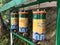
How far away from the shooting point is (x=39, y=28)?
150 centimetres

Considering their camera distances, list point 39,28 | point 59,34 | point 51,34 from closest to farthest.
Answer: point 59,34 < point 39,28 < point 51,34

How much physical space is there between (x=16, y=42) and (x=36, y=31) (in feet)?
5.43

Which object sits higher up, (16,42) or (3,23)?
(3,23)

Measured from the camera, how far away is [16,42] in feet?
10.3

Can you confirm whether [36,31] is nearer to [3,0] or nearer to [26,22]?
[26,22]

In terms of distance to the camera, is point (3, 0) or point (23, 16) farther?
point (3, 0)

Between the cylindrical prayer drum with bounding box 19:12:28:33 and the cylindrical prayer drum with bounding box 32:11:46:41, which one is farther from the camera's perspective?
the cylindrical prayer drum with bounding box 19:12:28:33

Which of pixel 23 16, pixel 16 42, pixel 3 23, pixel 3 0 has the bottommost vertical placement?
pixel 16 42

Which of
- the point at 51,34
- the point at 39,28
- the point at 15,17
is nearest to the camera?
the point at 39,28

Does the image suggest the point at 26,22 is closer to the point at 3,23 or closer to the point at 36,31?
the point at 36,31

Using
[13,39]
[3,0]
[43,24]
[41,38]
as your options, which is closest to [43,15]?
[43,24]

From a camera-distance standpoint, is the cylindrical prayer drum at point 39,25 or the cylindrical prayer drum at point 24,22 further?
the cylindrical prayer drum at point 24,22

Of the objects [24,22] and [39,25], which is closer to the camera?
[39,25]

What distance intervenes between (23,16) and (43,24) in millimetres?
571
